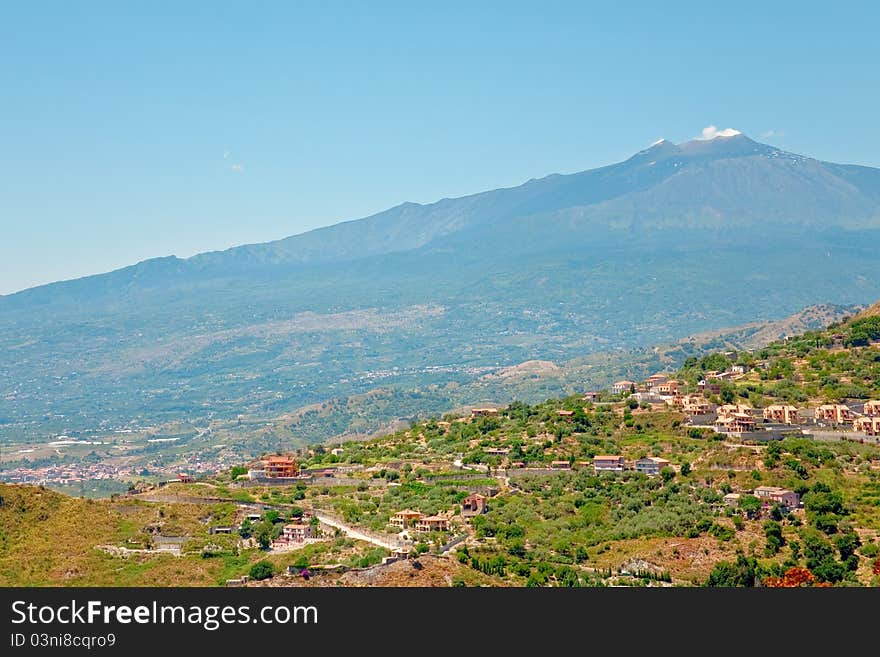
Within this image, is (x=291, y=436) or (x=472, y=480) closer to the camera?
(x=472, y=480)

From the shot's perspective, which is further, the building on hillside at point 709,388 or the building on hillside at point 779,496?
the building on hillside at point 709,388

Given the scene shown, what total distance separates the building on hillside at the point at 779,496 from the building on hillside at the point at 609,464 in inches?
335

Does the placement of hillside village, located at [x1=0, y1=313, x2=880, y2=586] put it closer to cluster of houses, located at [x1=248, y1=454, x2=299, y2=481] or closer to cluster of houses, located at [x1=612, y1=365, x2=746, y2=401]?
cluster of houses, located at [x1=248, y1=454, x2=299, y2=481]

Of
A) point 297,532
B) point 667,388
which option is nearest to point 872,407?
point 667,388

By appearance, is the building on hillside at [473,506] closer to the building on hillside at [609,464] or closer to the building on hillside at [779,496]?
the building on hillside at [609,464]

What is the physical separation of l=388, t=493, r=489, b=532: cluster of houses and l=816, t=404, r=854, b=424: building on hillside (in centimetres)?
2079

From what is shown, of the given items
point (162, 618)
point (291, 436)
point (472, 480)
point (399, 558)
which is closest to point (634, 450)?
point (472, 480)

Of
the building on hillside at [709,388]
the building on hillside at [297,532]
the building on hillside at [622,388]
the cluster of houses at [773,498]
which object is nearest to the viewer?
the building on hillside at [297,532]

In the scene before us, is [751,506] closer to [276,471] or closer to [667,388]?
[276,471]

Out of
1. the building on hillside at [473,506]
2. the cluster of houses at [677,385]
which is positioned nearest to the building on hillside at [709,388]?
the cluster of houses at [677,385]

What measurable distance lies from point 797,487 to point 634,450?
11605 millimetres

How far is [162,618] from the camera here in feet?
110

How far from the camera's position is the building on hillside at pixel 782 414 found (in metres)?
71.8

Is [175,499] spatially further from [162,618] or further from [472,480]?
[162,618]
